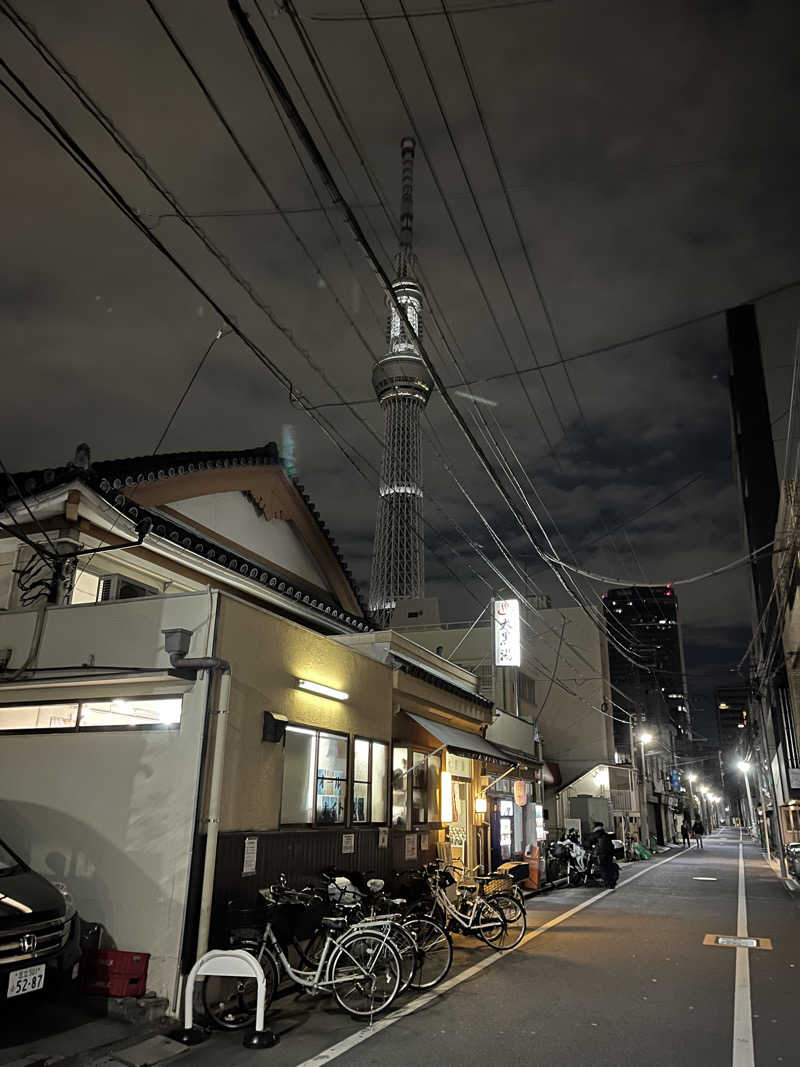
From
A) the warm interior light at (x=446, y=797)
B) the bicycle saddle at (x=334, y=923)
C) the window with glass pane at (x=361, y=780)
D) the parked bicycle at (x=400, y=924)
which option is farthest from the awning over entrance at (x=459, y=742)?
the bicycle saddle at (x=334, y=923)

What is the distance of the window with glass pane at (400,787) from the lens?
14.3 metres

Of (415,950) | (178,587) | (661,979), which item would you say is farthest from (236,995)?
(178,587)

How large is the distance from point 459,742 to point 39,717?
847 cm

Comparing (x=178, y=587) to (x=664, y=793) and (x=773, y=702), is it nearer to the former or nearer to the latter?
(x=773, y=702)

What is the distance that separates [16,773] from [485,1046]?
6.52 metres

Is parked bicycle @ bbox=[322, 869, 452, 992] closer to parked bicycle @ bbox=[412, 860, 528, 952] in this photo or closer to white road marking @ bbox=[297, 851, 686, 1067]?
white road marking @ bbox=[297, 851, 686, 1067]

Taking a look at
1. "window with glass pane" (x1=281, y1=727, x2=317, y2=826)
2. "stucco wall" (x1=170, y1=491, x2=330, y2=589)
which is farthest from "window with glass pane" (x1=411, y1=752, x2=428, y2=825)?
"stucco wall" (x1=170, y1=491, x2=330, y2=589)

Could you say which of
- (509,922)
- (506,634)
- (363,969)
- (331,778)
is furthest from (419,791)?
(506,634)

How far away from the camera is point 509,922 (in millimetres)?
12891

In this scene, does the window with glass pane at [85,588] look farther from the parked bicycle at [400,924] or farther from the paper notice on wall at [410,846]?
the paper notice on wall at [410,846]

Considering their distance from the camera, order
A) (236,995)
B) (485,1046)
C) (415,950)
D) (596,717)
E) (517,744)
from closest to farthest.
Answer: (485,1046) < (236,995) < (415,950) < (517,744) < (596,717)

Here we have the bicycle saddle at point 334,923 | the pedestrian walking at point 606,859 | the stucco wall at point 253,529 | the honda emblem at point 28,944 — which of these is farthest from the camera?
the pedestrian walking at point 606,859

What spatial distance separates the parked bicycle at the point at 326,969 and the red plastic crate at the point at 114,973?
2.33 ft

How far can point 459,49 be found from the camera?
7.37m
